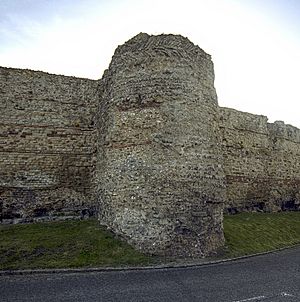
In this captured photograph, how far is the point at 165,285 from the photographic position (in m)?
8.27

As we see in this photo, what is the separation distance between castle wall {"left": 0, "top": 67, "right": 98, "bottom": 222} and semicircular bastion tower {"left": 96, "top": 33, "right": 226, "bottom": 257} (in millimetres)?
1992

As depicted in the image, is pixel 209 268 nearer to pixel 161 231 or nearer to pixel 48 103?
pixel 161 231

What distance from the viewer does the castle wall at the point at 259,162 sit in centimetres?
1775

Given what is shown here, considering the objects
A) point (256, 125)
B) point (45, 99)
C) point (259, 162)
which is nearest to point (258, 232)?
point (259, 162)

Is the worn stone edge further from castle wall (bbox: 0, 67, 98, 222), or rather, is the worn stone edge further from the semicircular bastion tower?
castle wall (bbox: 0, 67, 98, 222)

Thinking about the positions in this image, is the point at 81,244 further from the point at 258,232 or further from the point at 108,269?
Result: the point at 258,232

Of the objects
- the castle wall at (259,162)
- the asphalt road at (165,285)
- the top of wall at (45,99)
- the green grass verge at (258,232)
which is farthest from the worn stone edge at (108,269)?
the castle wall at (259,162)

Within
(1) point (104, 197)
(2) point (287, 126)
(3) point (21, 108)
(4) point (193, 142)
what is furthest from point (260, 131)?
(3) point (21, 108)

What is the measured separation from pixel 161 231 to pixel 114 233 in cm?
164

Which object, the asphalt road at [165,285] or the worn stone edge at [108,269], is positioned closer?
the asphalt road at [165,285]

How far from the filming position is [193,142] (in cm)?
1158

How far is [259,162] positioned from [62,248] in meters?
12.2

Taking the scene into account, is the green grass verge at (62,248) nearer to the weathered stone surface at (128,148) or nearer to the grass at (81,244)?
the grass at (81,244)

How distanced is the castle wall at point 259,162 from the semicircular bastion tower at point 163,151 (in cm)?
547
